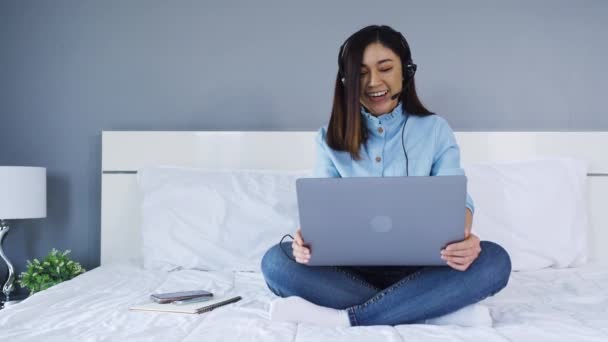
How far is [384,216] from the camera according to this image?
1.10 metres

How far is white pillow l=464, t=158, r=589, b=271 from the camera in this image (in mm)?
1983

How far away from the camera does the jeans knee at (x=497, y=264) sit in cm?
125

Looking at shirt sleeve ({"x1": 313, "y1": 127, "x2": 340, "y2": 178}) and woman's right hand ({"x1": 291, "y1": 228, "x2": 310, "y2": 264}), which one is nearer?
woman's right hand ({"x1": 291, "y1": 228, "x2": 310, "y2": 264})

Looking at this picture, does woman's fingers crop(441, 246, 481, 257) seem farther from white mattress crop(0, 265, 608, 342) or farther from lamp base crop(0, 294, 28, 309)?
lamp base crop(0, 294, 28, 309)

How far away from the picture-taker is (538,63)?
7.95ft

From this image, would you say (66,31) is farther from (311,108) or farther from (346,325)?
(346,325)

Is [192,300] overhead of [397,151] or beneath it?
beneath

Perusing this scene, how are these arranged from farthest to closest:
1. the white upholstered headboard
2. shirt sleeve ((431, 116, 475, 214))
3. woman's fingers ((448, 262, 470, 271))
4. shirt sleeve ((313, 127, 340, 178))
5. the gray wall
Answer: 1. the gray wall
2. the white upholstered headboard
3. shirt sleeve ((313, 127, 340, 178))
4. shirt sleeve ((431, 116, 475, 214))
5. woman's fingers ((448, 262, 470, 271))

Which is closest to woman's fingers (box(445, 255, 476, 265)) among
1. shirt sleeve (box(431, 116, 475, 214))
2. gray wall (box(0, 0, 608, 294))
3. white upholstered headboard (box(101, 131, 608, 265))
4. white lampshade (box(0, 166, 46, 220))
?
shirt sleeve (box(431, 116, 475, 214))

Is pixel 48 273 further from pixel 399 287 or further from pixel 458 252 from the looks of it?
pixel 458 252

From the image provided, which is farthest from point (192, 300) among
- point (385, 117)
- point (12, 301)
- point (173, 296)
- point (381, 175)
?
point (12, 301)

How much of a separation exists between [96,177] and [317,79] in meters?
1.09

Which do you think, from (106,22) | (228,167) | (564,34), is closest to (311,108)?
(228,167)

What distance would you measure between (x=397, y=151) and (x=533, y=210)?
31.5 inches
